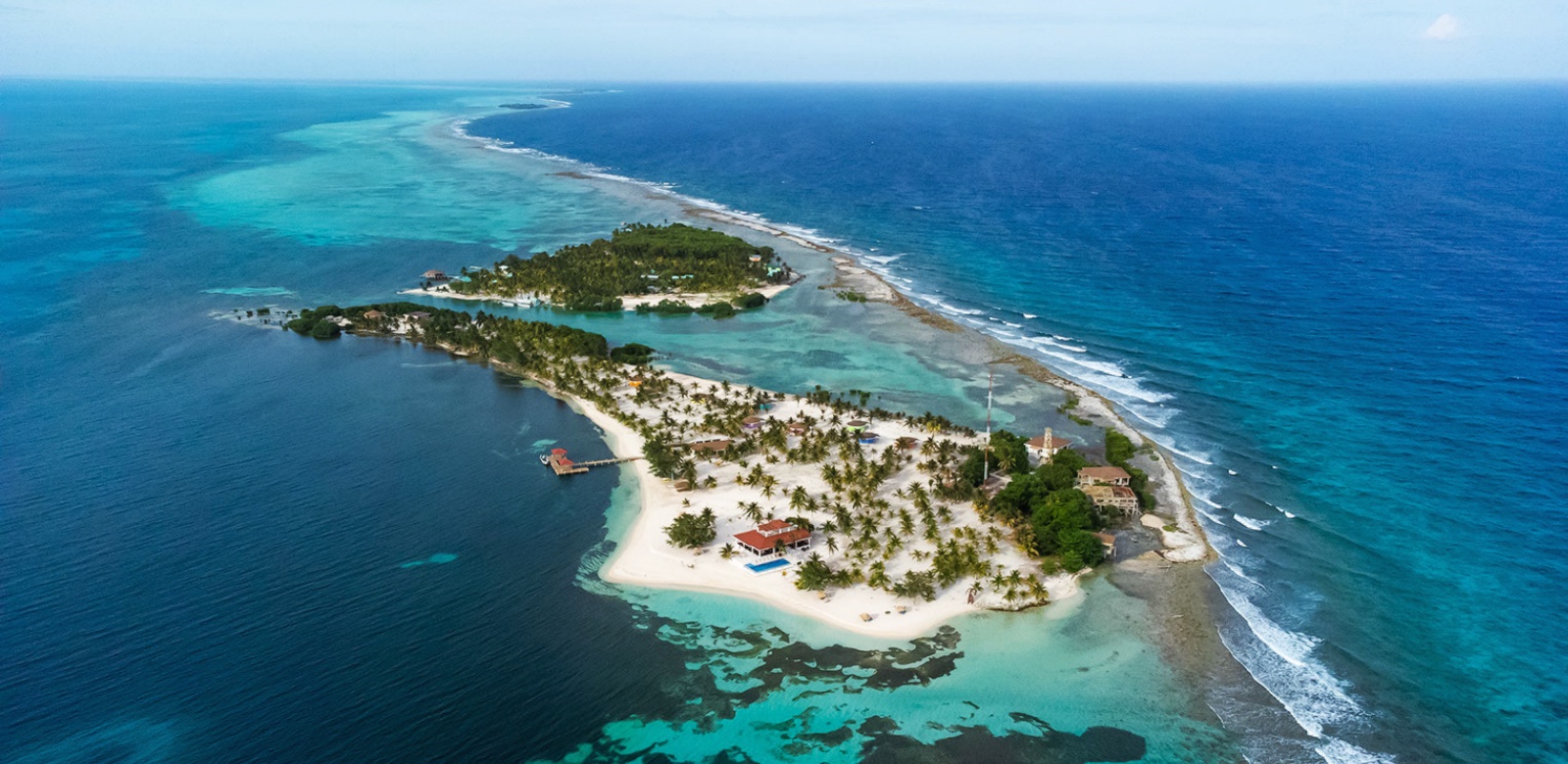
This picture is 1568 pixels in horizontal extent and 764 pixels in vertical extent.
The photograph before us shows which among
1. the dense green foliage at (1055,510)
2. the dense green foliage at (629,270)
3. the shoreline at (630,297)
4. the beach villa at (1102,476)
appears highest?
the dense green foliage at (629,270)

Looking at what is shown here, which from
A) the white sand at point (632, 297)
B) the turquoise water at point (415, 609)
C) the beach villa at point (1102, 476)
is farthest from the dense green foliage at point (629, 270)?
the beach villa at point (1102, 476)

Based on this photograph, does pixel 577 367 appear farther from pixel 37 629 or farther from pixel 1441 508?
pixel 1441 508

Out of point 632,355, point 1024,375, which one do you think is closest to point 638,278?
point 632,355

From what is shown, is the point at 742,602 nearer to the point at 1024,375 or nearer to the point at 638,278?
the point at 1024,375

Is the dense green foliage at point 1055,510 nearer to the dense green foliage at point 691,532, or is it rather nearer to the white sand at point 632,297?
the dense green foliage at point 691,532

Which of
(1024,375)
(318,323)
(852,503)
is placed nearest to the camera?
(852,503)

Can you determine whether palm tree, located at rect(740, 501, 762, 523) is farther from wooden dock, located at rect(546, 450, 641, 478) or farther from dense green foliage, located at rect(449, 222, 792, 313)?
dense green foliage, located at rect(449, 222, 792, 313)

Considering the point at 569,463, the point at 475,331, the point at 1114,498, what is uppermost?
the point at 475,331
